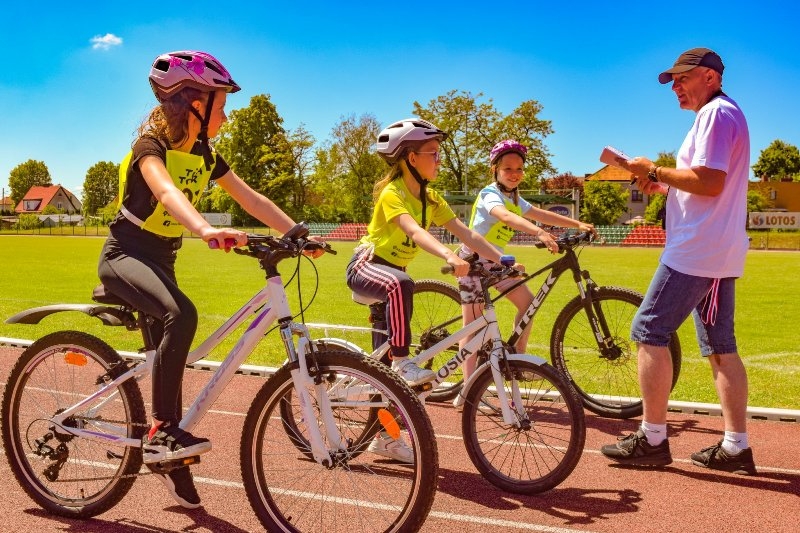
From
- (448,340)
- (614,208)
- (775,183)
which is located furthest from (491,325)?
(775,183)

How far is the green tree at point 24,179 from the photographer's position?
501ft

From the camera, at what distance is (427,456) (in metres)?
3.18

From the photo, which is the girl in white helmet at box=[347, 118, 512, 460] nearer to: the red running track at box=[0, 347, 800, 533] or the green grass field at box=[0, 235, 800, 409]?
the red running track at box=[0, 347, 800, 533]

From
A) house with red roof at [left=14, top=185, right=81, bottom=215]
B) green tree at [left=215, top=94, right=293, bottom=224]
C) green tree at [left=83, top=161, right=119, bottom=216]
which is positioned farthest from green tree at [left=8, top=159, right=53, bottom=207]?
green tree at [left=215, top=94, right=293, bottom=224]

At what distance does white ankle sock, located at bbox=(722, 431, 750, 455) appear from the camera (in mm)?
4785

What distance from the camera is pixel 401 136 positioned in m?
5.09

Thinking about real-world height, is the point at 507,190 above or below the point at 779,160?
below

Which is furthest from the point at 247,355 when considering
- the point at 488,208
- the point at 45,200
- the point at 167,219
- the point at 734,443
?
the point at 45,200

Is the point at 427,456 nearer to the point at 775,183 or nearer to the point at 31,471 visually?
the point at 31,471

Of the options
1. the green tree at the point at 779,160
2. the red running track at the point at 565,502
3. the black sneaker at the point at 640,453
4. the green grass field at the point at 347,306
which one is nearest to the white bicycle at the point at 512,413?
the red running track at the point at 565,502

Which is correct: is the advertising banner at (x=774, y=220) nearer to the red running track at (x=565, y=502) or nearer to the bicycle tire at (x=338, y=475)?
the red running track at (x=565, y=502)

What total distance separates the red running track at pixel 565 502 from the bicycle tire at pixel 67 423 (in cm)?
12

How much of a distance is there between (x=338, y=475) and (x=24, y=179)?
166 m

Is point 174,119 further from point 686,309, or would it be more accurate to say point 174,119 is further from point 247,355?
point 686,309
